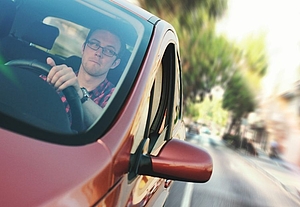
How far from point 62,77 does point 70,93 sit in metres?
0.09

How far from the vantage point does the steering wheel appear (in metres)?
2.18

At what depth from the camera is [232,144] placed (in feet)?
235

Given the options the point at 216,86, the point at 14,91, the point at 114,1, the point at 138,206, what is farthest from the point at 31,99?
the point at 216,86

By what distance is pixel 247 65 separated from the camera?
205 ft

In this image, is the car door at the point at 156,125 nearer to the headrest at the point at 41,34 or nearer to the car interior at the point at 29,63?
the car interior at the point at 29,63

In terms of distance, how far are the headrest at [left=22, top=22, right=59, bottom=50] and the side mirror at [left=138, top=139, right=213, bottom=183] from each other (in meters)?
0.70

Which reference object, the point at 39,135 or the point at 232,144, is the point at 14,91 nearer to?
the point at 39,135

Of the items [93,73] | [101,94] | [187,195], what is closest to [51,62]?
[93,73]

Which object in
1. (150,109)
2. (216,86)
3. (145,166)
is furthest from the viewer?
(216,86)

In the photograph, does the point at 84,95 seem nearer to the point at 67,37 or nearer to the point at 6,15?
the point at 67,37

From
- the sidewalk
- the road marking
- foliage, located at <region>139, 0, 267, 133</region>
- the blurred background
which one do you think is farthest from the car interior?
the blurred background

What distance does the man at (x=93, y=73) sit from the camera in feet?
7.51

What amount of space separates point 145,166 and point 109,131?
228mm

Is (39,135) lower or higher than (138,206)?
higher
